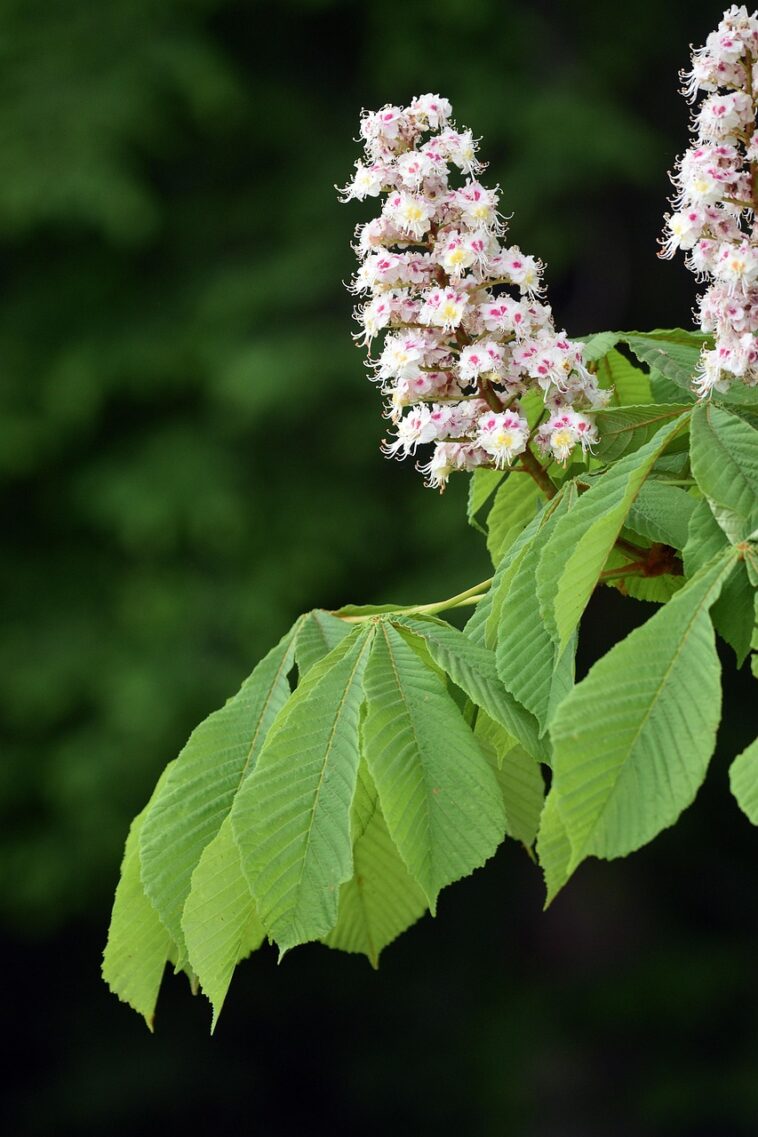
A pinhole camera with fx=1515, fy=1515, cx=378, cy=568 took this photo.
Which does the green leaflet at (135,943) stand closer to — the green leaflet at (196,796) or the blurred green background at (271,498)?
the green leaflet at (196,796)

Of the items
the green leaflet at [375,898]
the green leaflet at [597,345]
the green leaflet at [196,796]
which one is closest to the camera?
the green leaflet at [196,796]

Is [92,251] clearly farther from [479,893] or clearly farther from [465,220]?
[465,220]

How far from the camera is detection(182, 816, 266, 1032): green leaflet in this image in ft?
3.07

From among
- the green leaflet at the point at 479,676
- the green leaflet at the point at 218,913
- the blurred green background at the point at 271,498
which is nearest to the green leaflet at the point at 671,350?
the green leaflet at the point at 479,676

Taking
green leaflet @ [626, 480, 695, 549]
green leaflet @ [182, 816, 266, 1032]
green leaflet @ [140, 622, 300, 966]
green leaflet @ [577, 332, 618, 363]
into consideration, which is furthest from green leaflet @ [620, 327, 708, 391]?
green leaflet @ [182, 816, 266, 1032]

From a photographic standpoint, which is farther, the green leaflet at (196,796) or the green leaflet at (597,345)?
the green leaflet at (597,345)

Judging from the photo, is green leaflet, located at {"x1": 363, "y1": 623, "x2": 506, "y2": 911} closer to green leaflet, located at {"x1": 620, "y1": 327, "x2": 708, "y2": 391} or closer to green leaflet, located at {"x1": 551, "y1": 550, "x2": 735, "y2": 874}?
green leaflet, located at {"x1": 551, "y1": 550, "x2": 735, "y2": 874}

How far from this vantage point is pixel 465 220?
1.05 metres

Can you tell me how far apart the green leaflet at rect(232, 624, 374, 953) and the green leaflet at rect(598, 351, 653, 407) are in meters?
0.50

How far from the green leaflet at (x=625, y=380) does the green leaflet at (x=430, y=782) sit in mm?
469

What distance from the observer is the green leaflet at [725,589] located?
89 cm

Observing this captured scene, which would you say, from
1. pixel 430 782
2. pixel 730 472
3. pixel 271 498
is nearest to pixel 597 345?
pixel 730 472

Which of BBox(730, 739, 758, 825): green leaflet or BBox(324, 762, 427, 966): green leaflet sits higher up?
BBox(324, 762, 427, 966): green leaflet

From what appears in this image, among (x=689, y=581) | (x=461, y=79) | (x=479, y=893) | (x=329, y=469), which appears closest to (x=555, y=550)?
(x=689, y=581)
